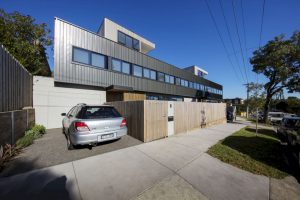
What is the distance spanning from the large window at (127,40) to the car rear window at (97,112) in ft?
41.8

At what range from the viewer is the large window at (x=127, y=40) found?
617 inches

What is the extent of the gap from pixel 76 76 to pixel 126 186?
27.7ft

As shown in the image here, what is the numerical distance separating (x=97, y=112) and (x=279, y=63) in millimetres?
19979

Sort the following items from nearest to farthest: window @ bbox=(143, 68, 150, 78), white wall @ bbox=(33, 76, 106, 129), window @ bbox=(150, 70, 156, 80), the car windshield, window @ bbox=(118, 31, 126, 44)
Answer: the car windshield
white wall @ bbox=(33, 76, 106, 129)
window @ bbox=(143, 68, 150, 78)
window @ bbox=(150, 70, 156, 80)
window @ bbox=(118, 31, 126, 44)

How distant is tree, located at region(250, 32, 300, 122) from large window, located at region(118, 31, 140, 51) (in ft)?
50.9

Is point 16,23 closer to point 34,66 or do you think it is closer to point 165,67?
point 34,66

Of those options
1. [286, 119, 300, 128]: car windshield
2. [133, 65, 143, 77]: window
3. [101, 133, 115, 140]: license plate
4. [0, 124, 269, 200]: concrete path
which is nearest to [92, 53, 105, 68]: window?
[133, 65, 143, 77]: window

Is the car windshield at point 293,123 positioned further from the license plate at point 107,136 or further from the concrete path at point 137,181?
the license plate at point 107,136

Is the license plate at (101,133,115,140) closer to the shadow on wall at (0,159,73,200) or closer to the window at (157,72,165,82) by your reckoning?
the shadow on wall at (0,159,73,200)

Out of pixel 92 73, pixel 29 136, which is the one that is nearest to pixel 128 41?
pixel 92 73

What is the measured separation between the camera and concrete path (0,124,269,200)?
2590 mm

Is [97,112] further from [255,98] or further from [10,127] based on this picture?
[255,98]

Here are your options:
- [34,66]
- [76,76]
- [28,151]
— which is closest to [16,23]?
[34,66]

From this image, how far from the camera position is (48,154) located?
4.43 m
